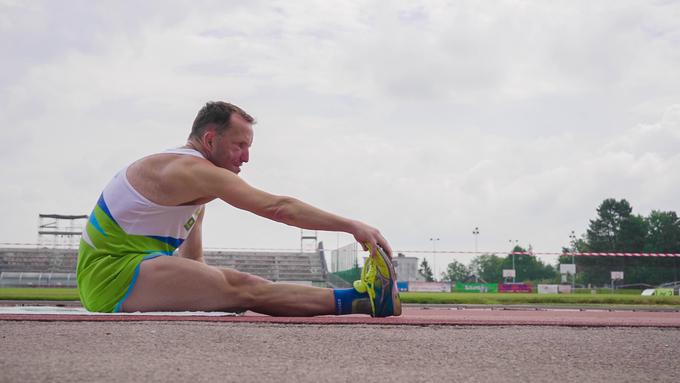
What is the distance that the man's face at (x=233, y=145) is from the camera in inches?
171

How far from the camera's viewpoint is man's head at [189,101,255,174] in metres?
4.35

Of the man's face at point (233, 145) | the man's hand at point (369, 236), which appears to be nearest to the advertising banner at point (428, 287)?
the man's face at point (233, 145)

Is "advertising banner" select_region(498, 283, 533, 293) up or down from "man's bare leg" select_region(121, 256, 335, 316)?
down

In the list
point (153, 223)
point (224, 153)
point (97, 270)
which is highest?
point (224, 153)

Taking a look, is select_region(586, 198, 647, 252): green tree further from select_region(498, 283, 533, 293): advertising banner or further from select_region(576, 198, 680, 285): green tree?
select_region(498, 283, 533, 293): advertising banner

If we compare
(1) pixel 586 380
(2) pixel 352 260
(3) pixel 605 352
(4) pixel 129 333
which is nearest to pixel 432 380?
(1) pixel 586 380

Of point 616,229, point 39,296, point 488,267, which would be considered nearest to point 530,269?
point 488,267

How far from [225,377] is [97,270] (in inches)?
78.9

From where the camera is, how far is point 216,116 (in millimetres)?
4367

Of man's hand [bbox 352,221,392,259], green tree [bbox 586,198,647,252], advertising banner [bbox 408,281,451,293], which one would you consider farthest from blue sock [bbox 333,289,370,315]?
green tree [bbox 586,198,647,252]

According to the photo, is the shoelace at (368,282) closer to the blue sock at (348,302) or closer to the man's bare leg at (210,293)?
the blue sock at (348,302)

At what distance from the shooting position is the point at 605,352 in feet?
11.5

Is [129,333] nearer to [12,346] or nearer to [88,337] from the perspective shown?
[88,337]

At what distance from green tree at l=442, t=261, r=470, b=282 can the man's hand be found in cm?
14510
